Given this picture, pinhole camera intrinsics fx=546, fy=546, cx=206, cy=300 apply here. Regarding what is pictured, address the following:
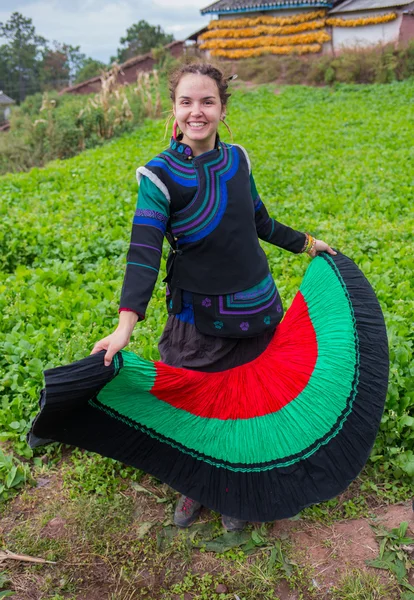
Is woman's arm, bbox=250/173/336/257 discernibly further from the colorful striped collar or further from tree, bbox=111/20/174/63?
tree, bbox=111/20/174/63

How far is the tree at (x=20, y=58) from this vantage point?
5744cm

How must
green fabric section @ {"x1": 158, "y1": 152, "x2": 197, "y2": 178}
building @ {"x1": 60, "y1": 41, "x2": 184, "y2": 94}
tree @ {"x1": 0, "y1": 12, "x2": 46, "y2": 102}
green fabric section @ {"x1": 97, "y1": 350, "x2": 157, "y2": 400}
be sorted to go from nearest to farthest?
green fabric section @ {"x1": 97, "y1": 350, "x2": 157, "y2": 400} → green fabric section @ {"x1": 158, "y1": 152, "x2": 197, "y2": 178} → building @ {"x1": 60, "y1": 41, "x2": 184, "y2": 94} → tree @ {"x1": 0, "y1": 12, "x2": 46, "y2": 102}

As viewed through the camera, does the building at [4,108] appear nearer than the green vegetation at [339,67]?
No

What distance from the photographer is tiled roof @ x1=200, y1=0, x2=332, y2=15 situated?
25672mm

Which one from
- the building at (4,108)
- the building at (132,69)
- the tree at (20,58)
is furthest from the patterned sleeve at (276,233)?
the tree at (20,58)

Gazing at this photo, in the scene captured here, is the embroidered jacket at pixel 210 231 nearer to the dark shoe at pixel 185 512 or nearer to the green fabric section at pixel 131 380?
the green fabric section at pixel 131 380

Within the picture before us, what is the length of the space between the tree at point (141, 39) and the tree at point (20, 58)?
1024 cm

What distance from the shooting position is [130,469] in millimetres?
3023

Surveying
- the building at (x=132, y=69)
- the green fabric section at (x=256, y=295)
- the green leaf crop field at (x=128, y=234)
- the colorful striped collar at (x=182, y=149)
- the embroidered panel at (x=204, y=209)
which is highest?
the building at (x=132, y=69)

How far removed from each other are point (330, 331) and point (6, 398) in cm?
218

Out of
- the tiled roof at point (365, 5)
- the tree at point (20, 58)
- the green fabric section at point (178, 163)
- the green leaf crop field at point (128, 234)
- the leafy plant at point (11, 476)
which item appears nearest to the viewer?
the green fabric section at point (178, 163)

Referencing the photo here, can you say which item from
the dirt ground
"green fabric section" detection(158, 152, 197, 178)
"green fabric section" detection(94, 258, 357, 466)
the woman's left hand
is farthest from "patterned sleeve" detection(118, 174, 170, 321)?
the dirt ground

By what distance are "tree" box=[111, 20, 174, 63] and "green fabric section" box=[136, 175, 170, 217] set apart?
49.9 m

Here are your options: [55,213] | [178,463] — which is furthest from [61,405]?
[55,213]
